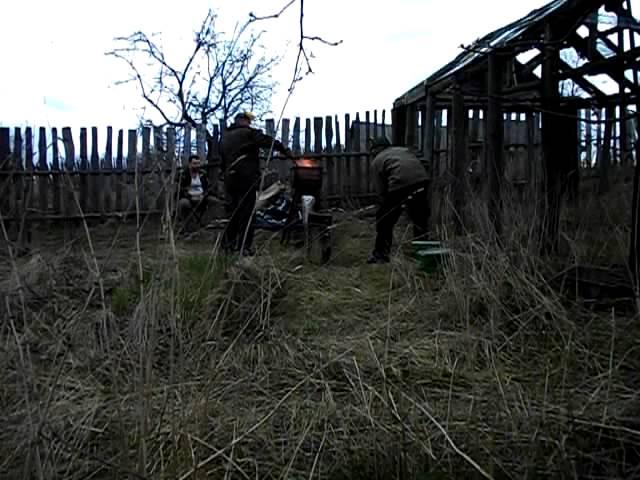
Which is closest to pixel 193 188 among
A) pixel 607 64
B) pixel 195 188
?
pixel 195 188

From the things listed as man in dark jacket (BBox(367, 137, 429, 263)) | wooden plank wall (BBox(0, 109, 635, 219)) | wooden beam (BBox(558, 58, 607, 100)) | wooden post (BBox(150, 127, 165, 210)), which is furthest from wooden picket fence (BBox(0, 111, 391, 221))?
wooden post (BBox(150, 127, 165, 210))

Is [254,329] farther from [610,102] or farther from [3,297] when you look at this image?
[610,102]

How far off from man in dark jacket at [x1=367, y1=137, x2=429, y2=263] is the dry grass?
276cm

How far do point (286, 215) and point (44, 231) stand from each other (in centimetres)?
345

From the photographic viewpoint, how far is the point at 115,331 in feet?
8.85

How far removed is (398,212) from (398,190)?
9.6 inches

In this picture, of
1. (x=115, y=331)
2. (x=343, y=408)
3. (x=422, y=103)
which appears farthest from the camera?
(x=422, y=103)

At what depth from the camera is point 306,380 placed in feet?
11.0

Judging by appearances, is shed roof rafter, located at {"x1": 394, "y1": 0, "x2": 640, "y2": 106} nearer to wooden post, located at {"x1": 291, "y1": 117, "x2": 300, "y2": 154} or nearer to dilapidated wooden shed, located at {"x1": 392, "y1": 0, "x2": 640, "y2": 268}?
dilapidated wooden shed, located at {"x1": 392, "y1": 0, "x2": 640, "y2": 268}

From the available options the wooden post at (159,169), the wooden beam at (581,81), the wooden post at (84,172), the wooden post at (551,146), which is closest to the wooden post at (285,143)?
the wooden post at (84,172)

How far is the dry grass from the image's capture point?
98.4 inches

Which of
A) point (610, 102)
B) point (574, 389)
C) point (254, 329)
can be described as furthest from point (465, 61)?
point (574, 389)

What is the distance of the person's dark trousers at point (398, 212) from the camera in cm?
770

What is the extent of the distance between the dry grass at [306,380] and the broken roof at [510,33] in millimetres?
1676
